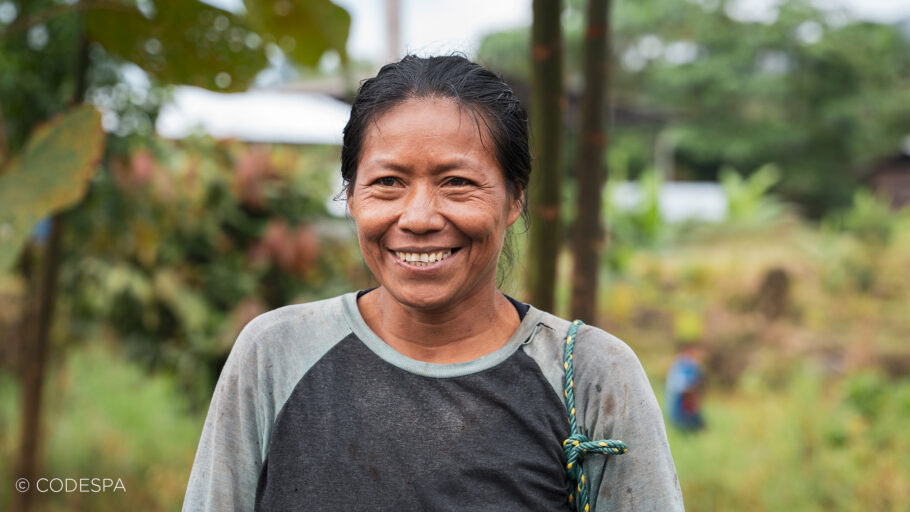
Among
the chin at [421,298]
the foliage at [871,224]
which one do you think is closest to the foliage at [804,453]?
the chin at [421,298]

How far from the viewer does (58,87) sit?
144 inches

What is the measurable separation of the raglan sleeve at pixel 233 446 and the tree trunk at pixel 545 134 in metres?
1.00

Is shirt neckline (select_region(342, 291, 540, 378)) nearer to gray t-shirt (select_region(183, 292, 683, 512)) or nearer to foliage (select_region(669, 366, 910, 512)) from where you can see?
gray t-shirt (select_region(183, 292, 683, 512))

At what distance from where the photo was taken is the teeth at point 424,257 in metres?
1.27

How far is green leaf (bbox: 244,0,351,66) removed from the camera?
7.89 feet

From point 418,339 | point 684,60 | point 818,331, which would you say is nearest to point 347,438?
point 418,339

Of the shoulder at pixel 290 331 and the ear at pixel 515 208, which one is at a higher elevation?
the ear at pixel 515 208

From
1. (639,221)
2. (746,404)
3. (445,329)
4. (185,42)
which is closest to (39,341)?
(185,42)

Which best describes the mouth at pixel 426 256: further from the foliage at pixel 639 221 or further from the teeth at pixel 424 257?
the foliage at pixel 639 221

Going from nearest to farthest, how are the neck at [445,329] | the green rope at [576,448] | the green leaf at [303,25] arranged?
the green rope at [576,448]
the neck at [445,329]
the green leaf at [303,25]

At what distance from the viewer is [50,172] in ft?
6.98

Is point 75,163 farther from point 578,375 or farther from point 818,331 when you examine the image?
point 818,331

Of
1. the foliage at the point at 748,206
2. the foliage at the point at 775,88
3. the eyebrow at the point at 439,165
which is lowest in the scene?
the eyebrow at the point at 439,165

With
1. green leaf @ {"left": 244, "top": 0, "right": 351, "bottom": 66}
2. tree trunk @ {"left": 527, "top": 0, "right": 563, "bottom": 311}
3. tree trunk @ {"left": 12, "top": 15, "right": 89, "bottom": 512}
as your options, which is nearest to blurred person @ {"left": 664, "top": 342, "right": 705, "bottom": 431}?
tree trunk @ {"left": 527, "top": 0, "right": 563, "bottom": 311}
